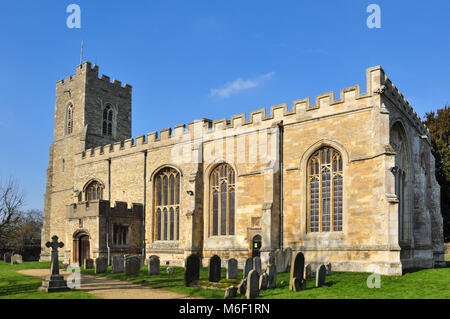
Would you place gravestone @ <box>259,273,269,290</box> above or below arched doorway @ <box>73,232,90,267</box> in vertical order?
above

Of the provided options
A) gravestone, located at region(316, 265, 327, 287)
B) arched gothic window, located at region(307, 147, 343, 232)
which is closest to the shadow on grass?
gravestone, located at region(316, 265, 327, 287)

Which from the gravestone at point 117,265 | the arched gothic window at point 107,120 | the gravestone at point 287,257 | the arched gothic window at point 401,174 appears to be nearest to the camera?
the gravestone at point 287,257

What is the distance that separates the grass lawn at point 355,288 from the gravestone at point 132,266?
1216 mm

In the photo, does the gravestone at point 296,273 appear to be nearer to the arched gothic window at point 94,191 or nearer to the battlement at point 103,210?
the battlement at point 103,210

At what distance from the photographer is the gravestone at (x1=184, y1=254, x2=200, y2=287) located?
15.6 m

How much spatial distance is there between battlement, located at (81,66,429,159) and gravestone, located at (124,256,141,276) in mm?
8479

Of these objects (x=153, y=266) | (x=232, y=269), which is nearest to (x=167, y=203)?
(x=153, y=266)

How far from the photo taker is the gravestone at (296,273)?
1375 cm

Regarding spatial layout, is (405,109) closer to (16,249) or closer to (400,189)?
(400,189)

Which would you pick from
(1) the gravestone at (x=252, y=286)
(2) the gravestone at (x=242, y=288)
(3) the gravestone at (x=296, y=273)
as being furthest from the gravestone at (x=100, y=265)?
(3) the gravestone at (x=296, y=273)

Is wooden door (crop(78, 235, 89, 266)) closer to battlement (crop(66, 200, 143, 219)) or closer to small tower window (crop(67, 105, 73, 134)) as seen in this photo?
battlement (crop(66, 200, 143, 219))

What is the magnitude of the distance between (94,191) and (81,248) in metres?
5.72
